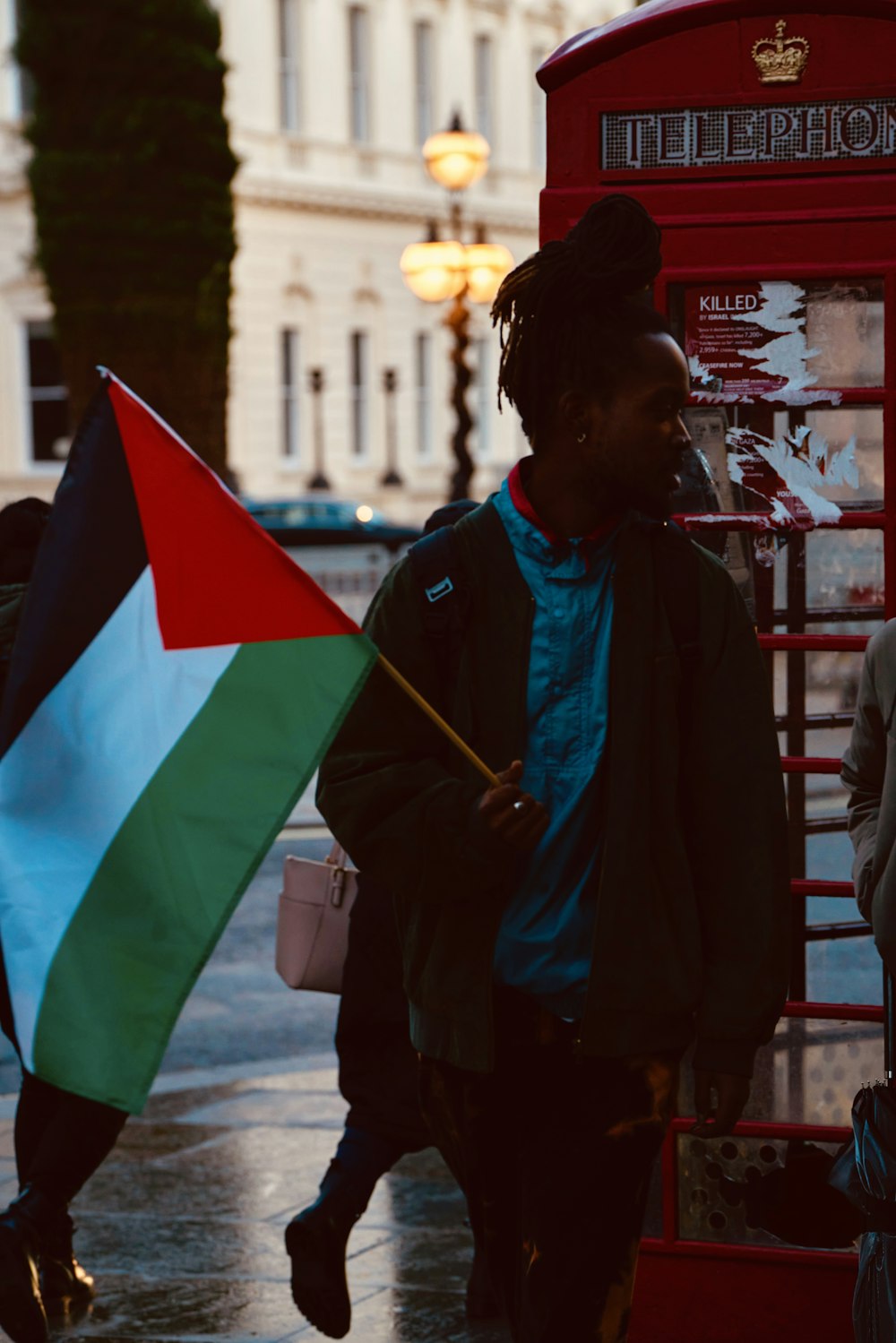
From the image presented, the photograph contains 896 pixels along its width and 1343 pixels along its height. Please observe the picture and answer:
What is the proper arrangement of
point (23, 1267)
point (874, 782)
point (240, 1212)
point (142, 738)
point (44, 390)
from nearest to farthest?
point (142, 738), point (874, 782), point (23, 1267), point (240, 1212), point (44, 390)

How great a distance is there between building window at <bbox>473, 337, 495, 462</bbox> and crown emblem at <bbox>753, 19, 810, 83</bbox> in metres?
41.3

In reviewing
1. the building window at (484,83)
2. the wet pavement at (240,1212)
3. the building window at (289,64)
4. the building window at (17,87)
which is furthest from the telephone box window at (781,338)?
the building window at (484,83)

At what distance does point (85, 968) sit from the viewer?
2.97 metres

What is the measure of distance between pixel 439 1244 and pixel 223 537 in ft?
8.55

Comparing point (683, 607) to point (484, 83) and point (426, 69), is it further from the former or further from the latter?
point (484, 83)

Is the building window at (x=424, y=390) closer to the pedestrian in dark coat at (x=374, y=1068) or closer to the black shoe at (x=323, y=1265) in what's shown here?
the pedestrian in dark coat at (x=374, y=1068)

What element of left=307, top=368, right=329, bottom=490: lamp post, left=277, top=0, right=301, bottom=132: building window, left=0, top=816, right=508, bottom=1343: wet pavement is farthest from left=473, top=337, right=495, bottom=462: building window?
left=0, top=816, right=508, bottom=1343: wet pavement

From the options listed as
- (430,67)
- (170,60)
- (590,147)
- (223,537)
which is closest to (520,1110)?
(223,537)

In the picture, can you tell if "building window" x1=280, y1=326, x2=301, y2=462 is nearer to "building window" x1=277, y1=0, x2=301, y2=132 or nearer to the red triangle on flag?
"building window" x1=277, y1=0, x2=301, y2=132

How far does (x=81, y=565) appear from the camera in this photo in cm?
325

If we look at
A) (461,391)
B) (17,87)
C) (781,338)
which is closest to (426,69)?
(17,87)

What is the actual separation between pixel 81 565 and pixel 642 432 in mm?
868

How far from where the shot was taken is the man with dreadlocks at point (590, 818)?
2934 millimetres

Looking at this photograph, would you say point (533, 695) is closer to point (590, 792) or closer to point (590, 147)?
point (590, 792)
